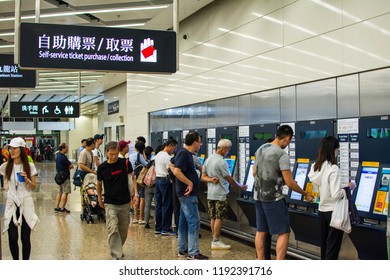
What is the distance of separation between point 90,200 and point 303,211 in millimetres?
4437

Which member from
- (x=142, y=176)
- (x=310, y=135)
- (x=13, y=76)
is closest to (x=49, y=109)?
(x=13, y=76)

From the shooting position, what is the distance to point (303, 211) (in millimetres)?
5504

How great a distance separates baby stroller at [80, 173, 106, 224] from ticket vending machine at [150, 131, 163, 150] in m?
2.16

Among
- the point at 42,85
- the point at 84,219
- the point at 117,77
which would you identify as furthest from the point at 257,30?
the point at 42,85

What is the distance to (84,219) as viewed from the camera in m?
8.91

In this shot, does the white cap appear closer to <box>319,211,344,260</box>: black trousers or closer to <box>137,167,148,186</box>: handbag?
<box>319,211,344,260</box>: black trousers

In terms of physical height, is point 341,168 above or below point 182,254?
above

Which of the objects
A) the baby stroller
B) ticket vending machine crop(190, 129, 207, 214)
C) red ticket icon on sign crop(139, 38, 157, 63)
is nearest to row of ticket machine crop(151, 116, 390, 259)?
ticket vending machine crop(190, 129, 207, 214)

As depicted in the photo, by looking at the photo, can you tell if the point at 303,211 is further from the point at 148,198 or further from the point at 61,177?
the point at 61,177

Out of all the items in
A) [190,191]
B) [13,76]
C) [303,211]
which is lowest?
[303,211]

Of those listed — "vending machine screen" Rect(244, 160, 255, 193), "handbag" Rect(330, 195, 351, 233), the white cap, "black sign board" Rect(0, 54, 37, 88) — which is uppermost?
"black sign board" Rect(0, 54, 37, 88)

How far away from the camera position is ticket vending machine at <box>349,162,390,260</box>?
4.34 meters

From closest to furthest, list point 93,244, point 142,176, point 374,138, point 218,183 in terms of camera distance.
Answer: point 374,138
point 218,183
point 93,244
point 142,176

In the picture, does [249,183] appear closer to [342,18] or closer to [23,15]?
[342,18]
